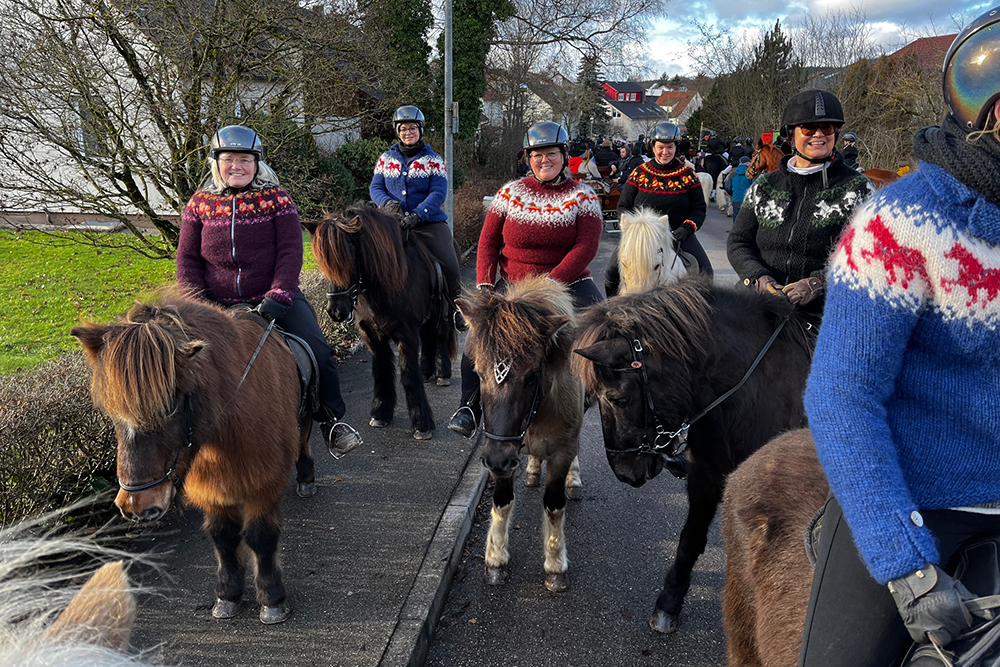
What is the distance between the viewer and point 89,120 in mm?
7438

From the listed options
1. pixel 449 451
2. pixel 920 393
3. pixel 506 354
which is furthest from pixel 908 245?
pixel 449 451

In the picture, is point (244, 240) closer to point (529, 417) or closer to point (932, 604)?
point (529, 417)

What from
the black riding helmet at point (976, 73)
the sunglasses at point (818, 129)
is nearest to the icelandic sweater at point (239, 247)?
the sunglasses at point (818, 129)

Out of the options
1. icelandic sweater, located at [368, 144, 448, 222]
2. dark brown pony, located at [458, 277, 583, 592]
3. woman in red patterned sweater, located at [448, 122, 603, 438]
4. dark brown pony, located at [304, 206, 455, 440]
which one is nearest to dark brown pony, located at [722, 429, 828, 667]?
dark brown pony, located at [458, 277, 583, 592]

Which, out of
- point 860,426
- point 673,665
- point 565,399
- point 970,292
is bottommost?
point 673,665

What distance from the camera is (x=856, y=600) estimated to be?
4.75ft

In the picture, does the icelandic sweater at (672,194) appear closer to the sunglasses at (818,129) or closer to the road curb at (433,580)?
the sunglasses at (818,129)

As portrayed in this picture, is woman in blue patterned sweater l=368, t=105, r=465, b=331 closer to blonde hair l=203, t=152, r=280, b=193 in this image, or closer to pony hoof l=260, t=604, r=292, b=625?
blonde hair l=203, t=152, r=280, b=193

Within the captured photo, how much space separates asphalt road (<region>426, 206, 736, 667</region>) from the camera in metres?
3.38

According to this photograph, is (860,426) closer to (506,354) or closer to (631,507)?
(506,354)

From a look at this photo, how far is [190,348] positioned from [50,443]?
171 centimetres

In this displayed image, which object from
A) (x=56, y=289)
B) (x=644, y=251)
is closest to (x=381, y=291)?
(x=644, y=251)

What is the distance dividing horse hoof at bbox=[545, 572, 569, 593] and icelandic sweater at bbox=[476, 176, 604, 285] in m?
1.91

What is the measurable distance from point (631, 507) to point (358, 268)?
2987mm
